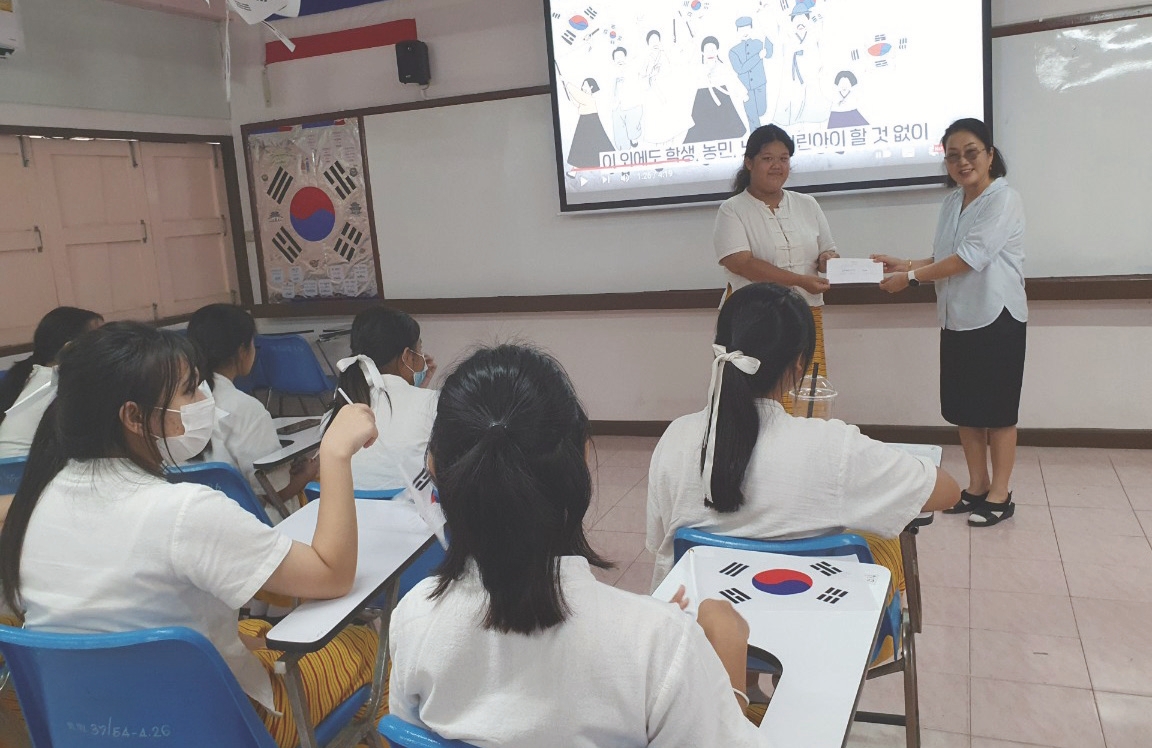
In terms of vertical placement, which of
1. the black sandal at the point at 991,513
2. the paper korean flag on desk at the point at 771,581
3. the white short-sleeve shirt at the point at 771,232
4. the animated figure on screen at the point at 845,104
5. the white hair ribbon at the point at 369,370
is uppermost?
the animated figure on screen at the point at 845,104

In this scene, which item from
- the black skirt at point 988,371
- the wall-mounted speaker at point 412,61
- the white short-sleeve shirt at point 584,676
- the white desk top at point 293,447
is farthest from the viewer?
the wall-mounted speaker at point 412,61

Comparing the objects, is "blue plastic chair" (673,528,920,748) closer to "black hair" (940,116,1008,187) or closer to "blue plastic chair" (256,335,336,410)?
"black hair" (940,116,1008,187)

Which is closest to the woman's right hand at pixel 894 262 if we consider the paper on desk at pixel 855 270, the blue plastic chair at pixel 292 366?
the paper on desk at pixel 855 270

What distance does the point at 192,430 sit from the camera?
5.18ft

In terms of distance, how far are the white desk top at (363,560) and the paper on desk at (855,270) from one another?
77.7 inches

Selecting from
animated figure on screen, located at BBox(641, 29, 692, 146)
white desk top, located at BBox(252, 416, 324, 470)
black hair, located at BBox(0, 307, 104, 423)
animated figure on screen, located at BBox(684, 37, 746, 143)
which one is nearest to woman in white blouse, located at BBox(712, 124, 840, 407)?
animated figure on screen, located at BBox(684, 37, 746, 143)

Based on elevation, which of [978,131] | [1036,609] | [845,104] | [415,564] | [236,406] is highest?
[845,104]

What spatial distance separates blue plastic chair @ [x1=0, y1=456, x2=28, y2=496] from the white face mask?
804 mm

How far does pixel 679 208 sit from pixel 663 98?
546mm

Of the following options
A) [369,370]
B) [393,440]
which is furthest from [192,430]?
[393,440]

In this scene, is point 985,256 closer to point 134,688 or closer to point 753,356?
point 753,356

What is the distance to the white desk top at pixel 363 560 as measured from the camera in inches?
52.0

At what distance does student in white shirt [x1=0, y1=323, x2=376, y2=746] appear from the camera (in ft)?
4.14

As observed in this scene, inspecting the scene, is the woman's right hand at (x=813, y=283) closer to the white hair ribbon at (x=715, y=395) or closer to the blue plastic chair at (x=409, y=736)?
the white hair ribbon at (x=715, y=395)
